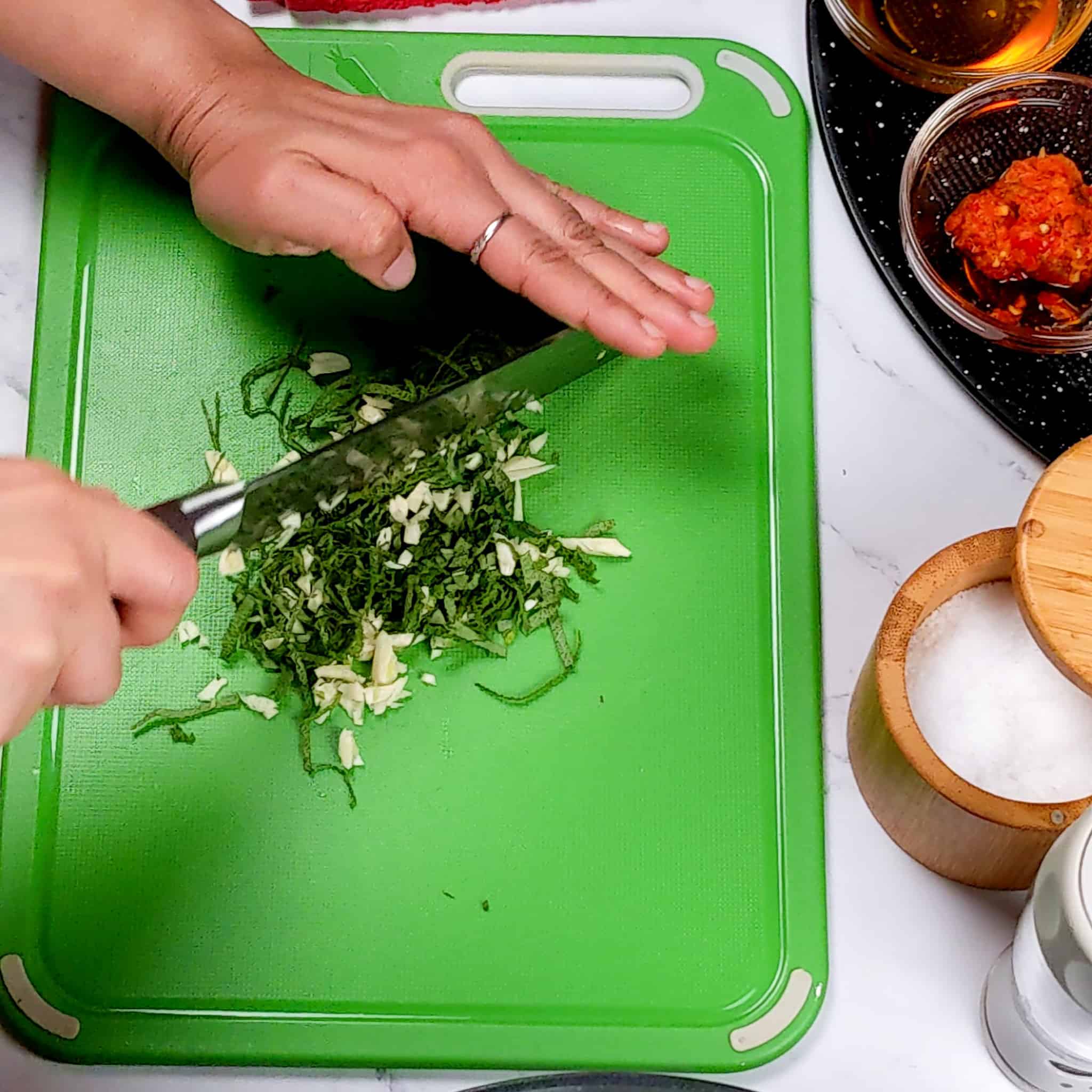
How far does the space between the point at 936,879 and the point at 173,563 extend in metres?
0.89

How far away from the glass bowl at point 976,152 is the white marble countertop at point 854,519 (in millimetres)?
70

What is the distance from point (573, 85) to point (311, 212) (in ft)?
1.58

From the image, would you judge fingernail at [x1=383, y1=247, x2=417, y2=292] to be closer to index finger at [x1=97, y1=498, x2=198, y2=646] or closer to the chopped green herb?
the chopped green herb

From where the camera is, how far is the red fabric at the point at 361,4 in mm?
1624

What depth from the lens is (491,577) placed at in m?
1.49

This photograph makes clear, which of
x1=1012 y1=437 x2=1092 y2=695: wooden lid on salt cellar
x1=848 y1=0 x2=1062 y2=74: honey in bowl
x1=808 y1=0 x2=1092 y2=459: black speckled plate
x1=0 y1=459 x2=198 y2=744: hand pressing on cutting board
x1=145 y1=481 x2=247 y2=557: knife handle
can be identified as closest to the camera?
x1=0 y1=459 x2=198 y2=744: hand pressing on cutting board

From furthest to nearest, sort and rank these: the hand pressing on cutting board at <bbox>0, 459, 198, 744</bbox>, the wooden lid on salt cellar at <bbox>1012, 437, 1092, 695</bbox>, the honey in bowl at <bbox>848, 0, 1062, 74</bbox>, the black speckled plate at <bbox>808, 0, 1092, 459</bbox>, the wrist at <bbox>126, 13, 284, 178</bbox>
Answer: the honey in bowl at <bbox>848, 0, 1062, 74</bbox>, the black speckled plate at <bbox>808, 0, 1092, 459</bbox>, the wrist at <bbox>126, 13, 284, 178</bbox>, the wooden lid on salt cellar at <bbox>1012, 437, 1092, 695</bbox>, the hand pressing on cutting board at <bbox>0, 459, 198, 744</bbox>

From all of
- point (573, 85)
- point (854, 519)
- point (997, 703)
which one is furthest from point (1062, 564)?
point (573, 85)

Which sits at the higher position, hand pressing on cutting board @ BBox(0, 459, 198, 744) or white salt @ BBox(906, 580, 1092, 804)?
hand pressing on cutting board @ BBox(0, 459, 198, 744)

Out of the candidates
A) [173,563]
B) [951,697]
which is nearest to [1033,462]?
[951,697]

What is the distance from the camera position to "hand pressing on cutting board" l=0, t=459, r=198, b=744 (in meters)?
0.98

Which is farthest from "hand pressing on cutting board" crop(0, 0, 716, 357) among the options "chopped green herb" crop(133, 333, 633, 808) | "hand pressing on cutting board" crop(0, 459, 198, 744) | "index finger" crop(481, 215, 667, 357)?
"hand pressing on cutting board" crop(0, 459, 198, 744)

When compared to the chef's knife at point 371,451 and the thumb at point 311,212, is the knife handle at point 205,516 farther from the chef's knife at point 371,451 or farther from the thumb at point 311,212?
the thumb at point 311,212

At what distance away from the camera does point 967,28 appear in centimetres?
167
